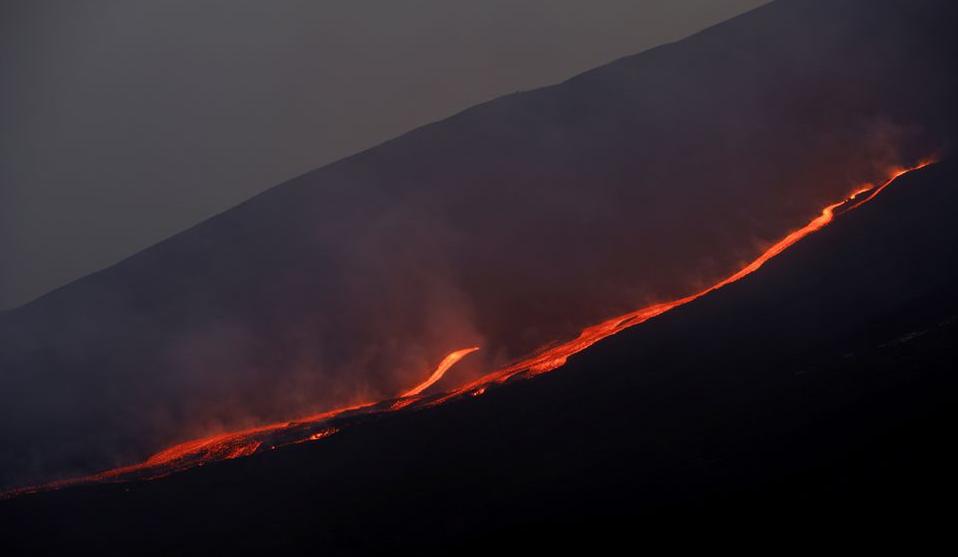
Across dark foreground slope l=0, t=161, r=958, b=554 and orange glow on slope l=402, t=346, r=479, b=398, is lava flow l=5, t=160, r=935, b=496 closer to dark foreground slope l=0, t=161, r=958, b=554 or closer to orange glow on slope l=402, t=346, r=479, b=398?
orange glow on slope l=402, t=346, r=479, b=398

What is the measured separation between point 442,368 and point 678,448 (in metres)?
4.77

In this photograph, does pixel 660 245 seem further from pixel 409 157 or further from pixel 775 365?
pixel 409 157

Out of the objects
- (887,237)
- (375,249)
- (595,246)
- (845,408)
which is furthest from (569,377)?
(375,249)

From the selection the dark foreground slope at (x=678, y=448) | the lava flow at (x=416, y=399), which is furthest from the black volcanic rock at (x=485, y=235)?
the dark foreground slope at (x=678, y=448)

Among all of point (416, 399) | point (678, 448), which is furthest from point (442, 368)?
point (678, 448)

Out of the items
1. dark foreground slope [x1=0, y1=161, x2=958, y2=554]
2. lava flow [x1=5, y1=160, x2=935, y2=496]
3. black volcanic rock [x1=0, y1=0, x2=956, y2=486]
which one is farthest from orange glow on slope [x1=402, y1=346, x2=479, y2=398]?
dark foreground slope [x1=0, y1=161, x2=958, y2=554]

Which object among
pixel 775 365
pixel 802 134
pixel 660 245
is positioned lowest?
pixel 775 365

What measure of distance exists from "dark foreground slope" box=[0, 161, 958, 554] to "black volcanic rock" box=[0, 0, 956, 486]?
88.1 inches

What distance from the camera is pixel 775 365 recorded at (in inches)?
257

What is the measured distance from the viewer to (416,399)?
28.8ft

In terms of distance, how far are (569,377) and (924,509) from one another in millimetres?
3568

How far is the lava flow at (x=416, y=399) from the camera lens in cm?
853

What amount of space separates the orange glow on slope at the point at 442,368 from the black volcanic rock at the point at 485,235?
227 mm

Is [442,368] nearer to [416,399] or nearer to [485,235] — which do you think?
[416,399]
